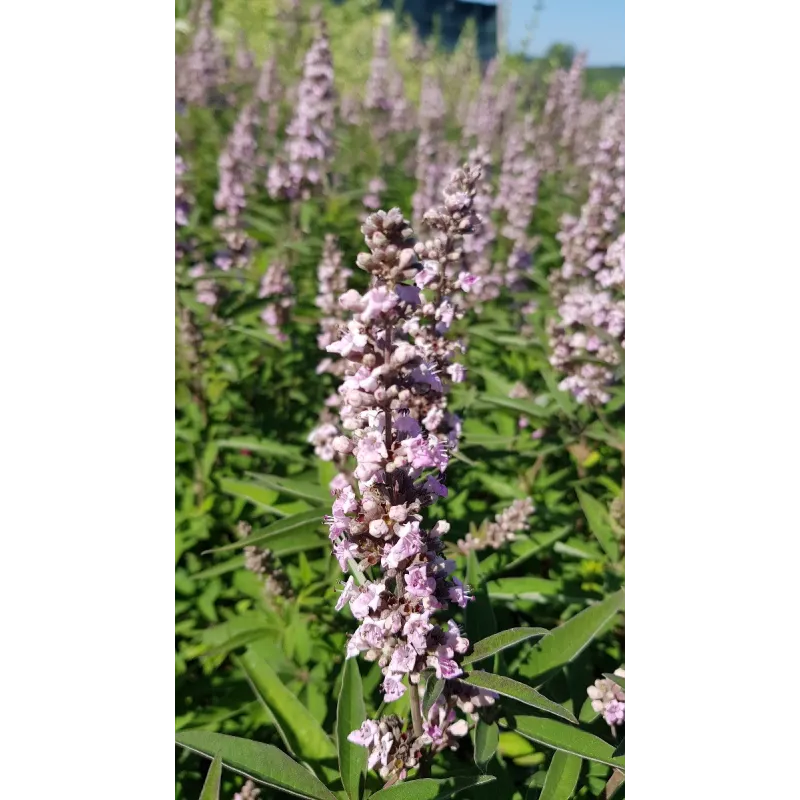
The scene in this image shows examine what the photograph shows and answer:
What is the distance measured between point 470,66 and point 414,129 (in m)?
2.51

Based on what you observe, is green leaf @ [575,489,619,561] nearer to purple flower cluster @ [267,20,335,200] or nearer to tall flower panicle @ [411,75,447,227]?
tall flower panicle @ [411,75,447,227]

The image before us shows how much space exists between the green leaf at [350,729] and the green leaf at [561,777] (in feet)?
1.48

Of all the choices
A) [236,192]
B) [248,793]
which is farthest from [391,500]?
[236,192]

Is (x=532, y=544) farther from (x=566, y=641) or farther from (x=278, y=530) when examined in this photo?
(x=278, y=530)

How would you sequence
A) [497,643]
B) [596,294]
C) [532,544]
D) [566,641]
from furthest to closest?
[596,294]
[532,544]
[566,641]
[497,643]

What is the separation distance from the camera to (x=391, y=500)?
1.40 metres

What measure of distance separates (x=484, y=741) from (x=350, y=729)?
329 mm

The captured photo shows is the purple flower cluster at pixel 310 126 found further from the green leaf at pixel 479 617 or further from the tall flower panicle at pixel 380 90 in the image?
the green leaf at pixel 479 617

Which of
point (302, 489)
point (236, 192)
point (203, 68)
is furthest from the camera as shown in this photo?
point (203, 68)

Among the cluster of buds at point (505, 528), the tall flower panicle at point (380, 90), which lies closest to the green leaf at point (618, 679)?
the cluster of buds at point (505, 528)

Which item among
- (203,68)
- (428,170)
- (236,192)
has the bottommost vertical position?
(236,192)

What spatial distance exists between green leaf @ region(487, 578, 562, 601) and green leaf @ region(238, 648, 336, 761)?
0.81m

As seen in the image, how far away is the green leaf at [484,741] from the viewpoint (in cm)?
159

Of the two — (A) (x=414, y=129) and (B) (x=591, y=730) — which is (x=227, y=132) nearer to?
(A) (x=414, y=129)
